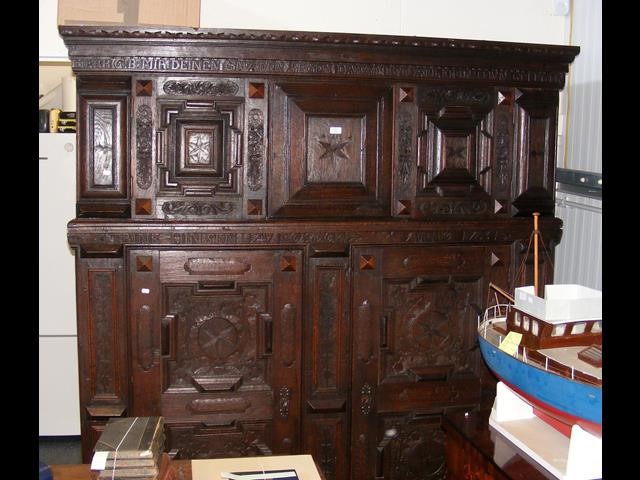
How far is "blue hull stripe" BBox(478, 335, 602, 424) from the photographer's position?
1.82 meters

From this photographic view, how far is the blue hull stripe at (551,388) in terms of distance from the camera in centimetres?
182

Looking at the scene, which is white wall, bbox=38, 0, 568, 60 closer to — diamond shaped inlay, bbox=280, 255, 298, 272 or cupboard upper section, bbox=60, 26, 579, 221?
cupboard upper section, bbox=60, 26, 579, 221

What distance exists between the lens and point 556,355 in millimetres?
2010

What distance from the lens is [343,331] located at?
2916mm

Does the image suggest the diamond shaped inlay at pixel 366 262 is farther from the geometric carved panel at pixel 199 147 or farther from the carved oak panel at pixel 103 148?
the carved oak panel at pixel 103 148

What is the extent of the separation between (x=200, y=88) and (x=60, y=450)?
2032mm

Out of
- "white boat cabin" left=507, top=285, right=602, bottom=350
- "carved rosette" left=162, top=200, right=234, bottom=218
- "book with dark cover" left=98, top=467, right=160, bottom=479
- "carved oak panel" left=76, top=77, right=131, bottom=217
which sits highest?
"carved oak panel" left=76, top=77, right=131, bottom=217

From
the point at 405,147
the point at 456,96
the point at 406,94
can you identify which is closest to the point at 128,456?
the point at 405,147

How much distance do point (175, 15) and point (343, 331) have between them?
1.53 meters

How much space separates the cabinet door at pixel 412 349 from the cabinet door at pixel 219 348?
0.28 metres

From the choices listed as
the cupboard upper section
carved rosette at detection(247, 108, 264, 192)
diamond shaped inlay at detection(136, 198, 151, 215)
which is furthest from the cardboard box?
diamond shaped inlay at detection(136, 198, 151, 215)

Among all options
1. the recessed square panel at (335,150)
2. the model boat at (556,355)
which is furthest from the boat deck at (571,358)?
the recessed square panel at (335,150)

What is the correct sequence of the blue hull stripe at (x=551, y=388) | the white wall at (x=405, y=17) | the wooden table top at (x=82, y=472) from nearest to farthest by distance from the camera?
the blue hull stripe at (x=551, y=388), the wooden table top at (x=82, y=472), the white wall at (x=405, y=17)

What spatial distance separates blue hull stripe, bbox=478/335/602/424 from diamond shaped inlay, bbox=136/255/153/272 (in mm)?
1310
